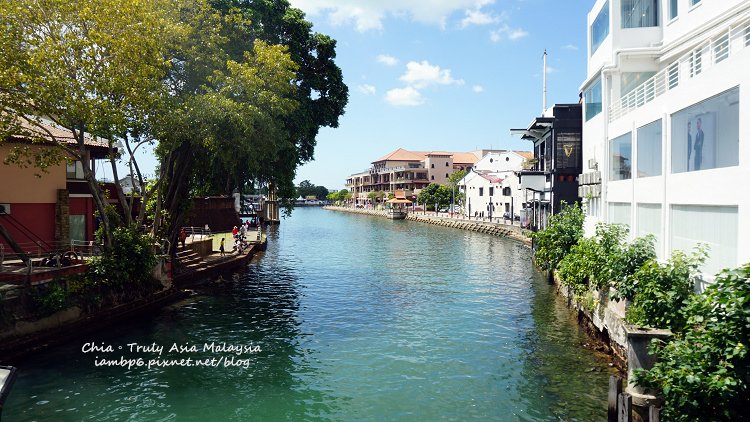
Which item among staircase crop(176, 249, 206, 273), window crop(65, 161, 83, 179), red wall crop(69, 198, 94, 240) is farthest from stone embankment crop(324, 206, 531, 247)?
window crop(65, 161, 83, 179)

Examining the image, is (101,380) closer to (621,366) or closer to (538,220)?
(621,366)

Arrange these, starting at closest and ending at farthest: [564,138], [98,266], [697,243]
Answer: [697,243] < [98,266] < [564,138]

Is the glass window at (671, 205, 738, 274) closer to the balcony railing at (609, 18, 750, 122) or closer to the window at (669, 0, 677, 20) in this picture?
the balcony railing at (609, 18, 750, 122)

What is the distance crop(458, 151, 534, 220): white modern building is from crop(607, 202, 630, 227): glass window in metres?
50.8

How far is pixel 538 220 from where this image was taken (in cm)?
5134

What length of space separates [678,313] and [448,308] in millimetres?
13115

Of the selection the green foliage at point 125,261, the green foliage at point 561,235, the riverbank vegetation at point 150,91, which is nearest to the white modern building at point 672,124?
the green foliage at point 561,235

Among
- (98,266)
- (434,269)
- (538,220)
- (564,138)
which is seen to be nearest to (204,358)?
(98,266)

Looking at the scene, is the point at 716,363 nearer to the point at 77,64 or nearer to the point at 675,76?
the point at 675,76

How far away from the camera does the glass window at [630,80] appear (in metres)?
23.3

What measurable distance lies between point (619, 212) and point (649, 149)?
4088 millimetres

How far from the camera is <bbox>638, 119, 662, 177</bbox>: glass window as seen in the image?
17.7 metres

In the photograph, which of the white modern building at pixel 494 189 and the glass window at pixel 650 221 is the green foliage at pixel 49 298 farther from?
the white modern building at pixel 494 189

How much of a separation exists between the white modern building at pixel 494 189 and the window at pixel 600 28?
46.1 m
